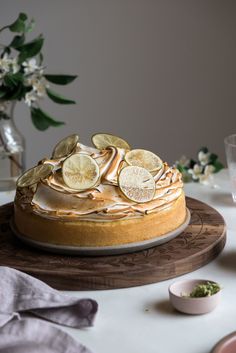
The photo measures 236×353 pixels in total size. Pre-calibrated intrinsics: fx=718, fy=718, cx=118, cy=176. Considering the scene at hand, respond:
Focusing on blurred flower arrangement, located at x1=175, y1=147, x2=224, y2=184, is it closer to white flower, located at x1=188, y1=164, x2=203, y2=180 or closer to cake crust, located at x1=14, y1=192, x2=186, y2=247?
white flower, located at x1=188, y1=164, x2=203, y2=180

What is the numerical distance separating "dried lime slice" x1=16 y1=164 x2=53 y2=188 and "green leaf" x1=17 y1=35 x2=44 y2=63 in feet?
2.22

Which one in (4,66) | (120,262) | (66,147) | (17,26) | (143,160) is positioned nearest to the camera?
(120,262)

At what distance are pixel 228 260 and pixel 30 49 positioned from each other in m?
1.11

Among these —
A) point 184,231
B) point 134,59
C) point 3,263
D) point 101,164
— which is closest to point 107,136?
point 101,164

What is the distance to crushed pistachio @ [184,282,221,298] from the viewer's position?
59.1 inches

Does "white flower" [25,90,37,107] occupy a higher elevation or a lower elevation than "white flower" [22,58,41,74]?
lower

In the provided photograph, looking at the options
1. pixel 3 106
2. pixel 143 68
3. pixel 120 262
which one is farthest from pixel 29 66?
pixel 143 68

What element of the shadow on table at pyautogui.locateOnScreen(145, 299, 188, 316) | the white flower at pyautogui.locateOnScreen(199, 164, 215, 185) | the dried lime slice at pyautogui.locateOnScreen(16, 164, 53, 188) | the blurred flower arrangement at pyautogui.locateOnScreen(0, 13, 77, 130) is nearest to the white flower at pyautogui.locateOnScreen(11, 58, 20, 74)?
the blurred flower arrangement at pyautogui.locateOnScreen(0, 13, 77, 130)

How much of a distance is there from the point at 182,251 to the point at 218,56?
7.11 ft

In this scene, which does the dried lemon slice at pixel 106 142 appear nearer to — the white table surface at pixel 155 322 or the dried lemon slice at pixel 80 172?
the dried lemon slice at pixel 80 172

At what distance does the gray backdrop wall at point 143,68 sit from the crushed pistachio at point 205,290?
2.37 m

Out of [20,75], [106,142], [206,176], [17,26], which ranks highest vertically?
[17,26]

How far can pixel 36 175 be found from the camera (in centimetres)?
187

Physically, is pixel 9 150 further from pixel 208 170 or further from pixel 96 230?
pixel 96 230
